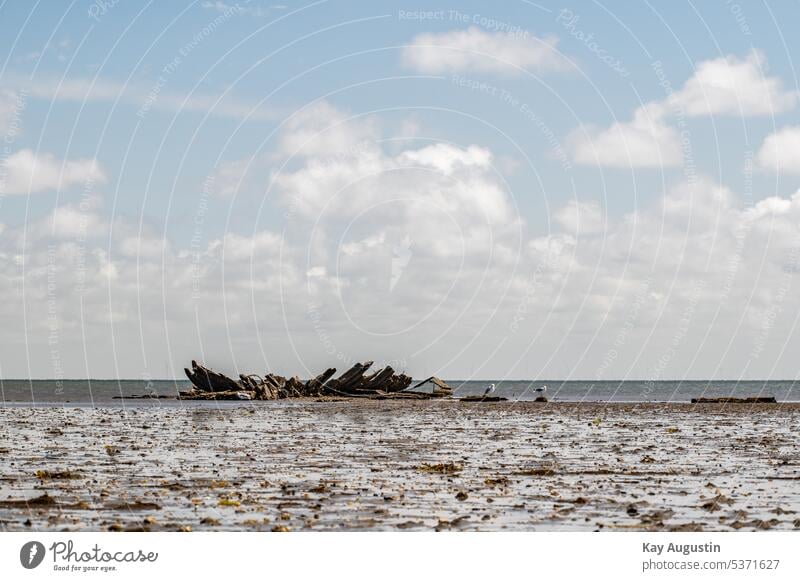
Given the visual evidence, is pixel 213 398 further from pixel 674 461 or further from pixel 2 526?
pixel 2 526

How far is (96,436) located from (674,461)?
2384 centimetres

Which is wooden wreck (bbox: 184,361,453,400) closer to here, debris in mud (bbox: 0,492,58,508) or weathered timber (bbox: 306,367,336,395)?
weathered timber (bbox: 306,367,336,395)

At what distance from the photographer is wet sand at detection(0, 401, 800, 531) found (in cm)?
2028

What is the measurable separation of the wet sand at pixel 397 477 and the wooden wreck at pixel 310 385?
41392mm

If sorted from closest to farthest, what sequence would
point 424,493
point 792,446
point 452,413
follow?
point 424,493
point 792,446
point 452,413

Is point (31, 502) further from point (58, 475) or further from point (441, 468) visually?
point (441, 468)

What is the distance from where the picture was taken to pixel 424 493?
2403 centimetres
